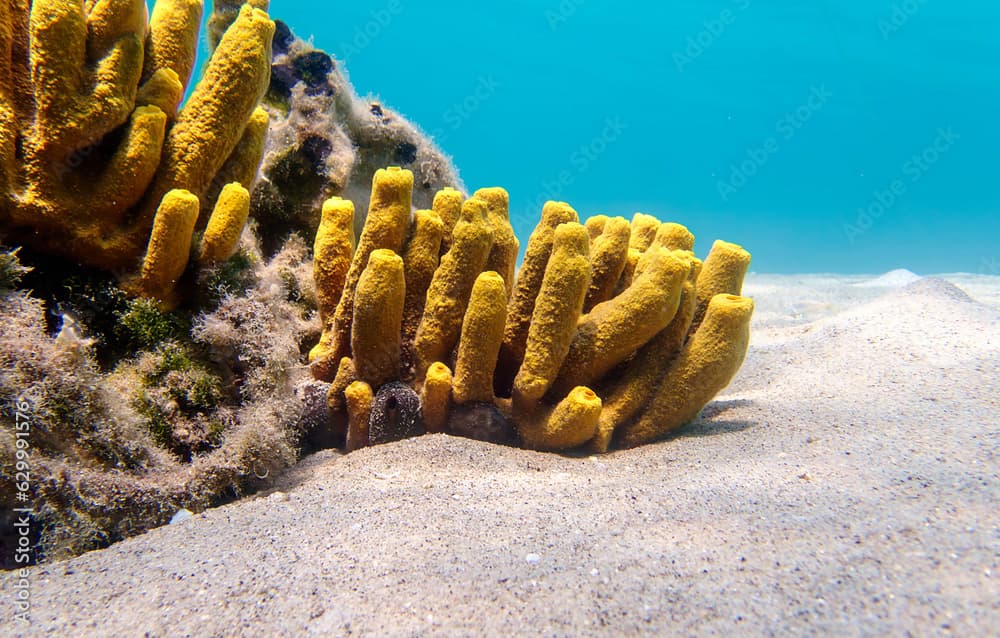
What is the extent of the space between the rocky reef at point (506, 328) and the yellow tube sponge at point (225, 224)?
539 mm

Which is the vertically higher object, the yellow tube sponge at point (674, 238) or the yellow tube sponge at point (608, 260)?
the yellow tube sponge at point (674, 238)

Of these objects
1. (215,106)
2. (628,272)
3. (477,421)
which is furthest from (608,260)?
(215,106)

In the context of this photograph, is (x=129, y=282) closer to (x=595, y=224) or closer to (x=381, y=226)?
(x=381, y=226)

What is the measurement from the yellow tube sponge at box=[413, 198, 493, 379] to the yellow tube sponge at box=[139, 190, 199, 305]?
1.19 m

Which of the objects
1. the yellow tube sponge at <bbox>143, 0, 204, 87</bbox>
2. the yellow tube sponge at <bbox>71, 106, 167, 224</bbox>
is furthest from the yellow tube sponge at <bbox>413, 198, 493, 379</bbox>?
the yellow tube sponge at <bbox>143, 0, 204, 87</bbox>

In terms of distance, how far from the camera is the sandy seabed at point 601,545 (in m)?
1.39

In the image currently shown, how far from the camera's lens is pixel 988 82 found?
6956 cm

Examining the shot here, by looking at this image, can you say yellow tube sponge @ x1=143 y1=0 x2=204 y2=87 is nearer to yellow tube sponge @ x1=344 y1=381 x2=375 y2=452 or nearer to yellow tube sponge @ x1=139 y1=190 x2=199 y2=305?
yellow tube sponge @ x1=139 y1=190 x2=199 y2=305

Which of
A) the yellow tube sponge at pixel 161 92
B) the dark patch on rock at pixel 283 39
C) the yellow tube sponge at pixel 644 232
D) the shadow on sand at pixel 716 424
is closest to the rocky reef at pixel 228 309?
the yellow tube sponge at pixel 161 92

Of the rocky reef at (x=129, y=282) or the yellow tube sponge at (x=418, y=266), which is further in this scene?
the yellow tube sponge at (x=418, y=266)

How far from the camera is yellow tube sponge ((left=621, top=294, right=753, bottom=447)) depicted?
109 inches

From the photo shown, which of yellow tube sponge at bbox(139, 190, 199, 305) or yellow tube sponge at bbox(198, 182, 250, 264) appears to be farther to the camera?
yellow tube sponge at bbox(198, 182, 250, 264)

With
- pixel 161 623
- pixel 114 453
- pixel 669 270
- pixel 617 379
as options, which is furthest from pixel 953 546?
pixel 114 453

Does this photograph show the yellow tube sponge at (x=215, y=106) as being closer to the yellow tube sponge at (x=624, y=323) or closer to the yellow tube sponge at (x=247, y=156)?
the yellow tube sponge at (x=247, y=156)
